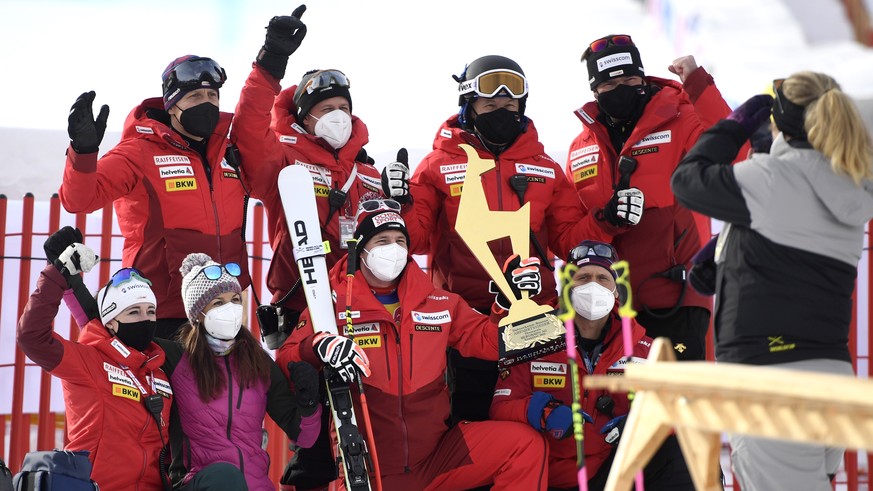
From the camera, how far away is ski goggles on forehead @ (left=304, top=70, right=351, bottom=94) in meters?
5.47

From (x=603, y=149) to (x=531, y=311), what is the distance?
3.22 feet

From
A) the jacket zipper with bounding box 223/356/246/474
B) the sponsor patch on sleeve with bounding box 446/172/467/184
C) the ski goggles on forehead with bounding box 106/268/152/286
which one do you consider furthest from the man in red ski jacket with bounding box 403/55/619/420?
the ski goggles on forehead with bounding box 106/268/152/286

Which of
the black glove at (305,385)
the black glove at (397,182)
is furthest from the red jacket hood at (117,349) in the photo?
the black glove at (397,182)

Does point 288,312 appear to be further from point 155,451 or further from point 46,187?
point 46,187

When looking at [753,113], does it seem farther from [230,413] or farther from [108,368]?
[108,368]

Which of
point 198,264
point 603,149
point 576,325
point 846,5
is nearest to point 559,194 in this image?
point 603,149

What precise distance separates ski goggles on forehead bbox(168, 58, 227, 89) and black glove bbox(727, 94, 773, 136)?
257cm

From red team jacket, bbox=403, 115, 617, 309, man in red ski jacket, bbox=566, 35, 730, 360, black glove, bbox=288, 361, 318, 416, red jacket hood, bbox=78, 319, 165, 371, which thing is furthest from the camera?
A: red team jacket, bbox=403, 115, 617, 309

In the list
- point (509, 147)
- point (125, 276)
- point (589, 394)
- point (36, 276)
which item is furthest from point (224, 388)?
point (36, 276)

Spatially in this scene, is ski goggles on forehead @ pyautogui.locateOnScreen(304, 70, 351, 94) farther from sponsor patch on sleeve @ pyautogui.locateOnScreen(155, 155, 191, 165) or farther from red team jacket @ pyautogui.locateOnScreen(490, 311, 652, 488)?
red team jacket @ pyautogui.locateOnScreen(490, 311, 652, 488)

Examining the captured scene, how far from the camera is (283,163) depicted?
5367 millimetres

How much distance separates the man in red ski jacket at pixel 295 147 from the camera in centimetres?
521

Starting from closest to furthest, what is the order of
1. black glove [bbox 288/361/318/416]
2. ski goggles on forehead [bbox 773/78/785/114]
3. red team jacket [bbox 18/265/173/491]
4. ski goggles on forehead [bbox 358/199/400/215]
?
ski goggles on forehead [bbox 773/78/785/114] < red team jacket [bbox 18/265/173/491] < black glove [bbox 288/361/318/416] < ski goggles on forehead [bbox 358/199/400/215]

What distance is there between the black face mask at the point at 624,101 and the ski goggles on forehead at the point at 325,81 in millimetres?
1244
